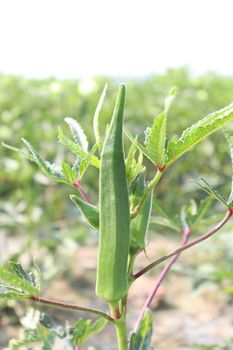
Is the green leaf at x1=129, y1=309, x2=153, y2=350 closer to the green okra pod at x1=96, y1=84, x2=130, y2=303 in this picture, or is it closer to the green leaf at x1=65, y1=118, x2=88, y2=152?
the green okra pod at x1=96, y1=84, x2=130, y2=303

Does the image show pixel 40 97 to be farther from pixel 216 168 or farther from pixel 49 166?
pixel 49 166

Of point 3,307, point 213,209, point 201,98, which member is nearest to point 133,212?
point 3,307

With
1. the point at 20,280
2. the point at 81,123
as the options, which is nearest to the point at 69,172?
the point at 20,280

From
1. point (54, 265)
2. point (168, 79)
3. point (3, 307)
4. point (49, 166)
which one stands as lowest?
point (49, 166)

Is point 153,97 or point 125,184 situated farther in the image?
point 153,97

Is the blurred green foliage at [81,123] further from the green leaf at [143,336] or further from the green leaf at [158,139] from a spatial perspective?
the green leaf at [158,139]

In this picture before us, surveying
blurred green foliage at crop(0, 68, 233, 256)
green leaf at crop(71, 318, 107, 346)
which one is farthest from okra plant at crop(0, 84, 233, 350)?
blurred green foliage at crop(0, 68, 233, 256)
